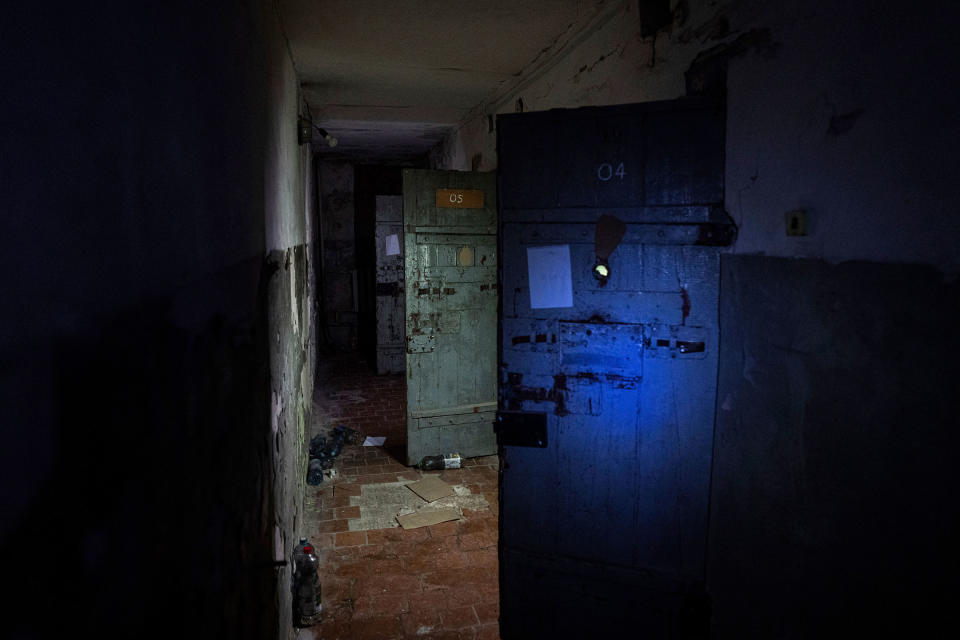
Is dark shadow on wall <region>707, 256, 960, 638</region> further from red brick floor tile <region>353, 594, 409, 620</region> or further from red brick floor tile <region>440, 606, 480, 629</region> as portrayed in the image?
red brick floor tile <region>353, 594, 409, 620</region>

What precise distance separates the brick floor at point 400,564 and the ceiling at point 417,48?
12.1 ft

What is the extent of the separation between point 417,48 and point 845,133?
332cm

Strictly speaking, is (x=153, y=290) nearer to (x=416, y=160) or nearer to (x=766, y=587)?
(x=766, y=587)

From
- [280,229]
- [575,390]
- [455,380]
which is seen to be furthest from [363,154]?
[575,390]

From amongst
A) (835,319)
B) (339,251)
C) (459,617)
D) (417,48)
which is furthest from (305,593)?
(339,251)

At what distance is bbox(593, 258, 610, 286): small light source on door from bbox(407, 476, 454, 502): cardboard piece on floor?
3.02m

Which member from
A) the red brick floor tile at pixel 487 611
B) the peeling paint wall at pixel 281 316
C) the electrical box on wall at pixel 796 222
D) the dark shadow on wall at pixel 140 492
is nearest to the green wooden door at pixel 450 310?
the peeling paint wall at pixel 281 316

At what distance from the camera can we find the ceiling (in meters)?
3.66

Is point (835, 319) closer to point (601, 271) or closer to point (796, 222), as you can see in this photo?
point (796, 222)

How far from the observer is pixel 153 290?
40.9 inches

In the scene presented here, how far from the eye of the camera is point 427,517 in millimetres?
4668

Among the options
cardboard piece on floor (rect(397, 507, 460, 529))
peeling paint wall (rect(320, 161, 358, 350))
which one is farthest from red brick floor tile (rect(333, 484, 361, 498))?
peeling paint wall (rect(320, 161, 358, 350))

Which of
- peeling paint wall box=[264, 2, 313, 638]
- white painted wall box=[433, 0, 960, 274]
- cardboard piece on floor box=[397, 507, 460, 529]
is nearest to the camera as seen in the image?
white painted wall box=[433, 0, 960, 274]

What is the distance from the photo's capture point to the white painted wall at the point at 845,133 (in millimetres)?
1703
